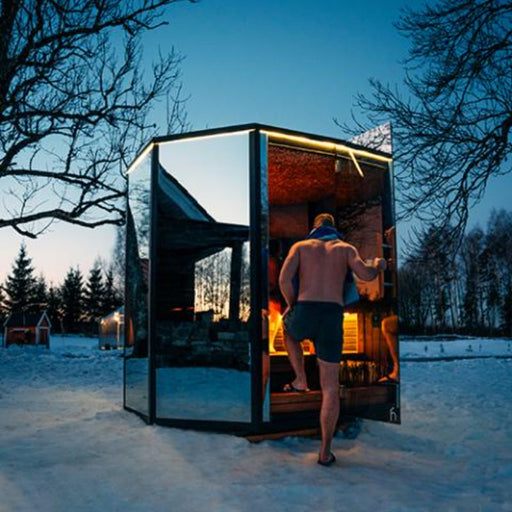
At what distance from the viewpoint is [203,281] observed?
201 inches

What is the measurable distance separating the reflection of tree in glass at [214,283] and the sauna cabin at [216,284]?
0.01 metres

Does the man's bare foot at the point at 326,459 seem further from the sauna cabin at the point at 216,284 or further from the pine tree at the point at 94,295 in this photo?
the pine tree at the point at 94,295

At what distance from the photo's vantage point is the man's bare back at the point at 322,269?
4.31 metres

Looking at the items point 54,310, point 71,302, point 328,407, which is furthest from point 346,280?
point 54,310

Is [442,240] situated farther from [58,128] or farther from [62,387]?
[58,128]

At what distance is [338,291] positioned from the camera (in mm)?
4324

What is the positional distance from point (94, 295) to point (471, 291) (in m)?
35.4

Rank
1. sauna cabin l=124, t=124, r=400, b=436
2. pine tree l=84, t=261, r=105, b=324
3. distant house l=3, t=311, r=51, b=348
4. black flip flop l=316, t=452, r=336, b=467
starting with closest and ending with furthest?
black flip flop l=316, t=452, r=336, b=467 < sauna cabin l=124, t=124, r=400, b=436 < distant house l=3, t=311, r=51, b=348 < pine tree l=84, t=261, r=105, b=324

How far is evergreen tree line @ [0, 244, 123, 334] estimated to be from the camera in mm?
50250

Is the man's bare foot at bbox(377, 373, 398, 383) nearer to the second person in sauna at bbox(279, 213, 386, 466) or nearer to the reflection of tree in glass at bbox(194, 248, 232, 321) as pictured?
the second person in sauna at bbox(279, 213, 386, 466)

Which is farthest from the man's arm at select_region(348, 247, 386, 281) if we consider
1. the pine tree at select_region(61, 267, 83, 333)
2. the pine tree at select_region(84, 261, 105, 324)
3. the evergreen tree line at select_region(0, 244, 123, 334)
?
the pine tree at select_region(61, 267, 83, 333)

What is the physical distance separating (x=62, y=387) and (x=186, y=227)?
5.01 metres

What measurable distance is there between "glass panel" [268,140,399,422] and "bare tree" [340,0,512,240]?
1.47 metres

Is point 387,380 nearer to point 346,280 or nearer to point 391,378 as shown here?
point 391,378
